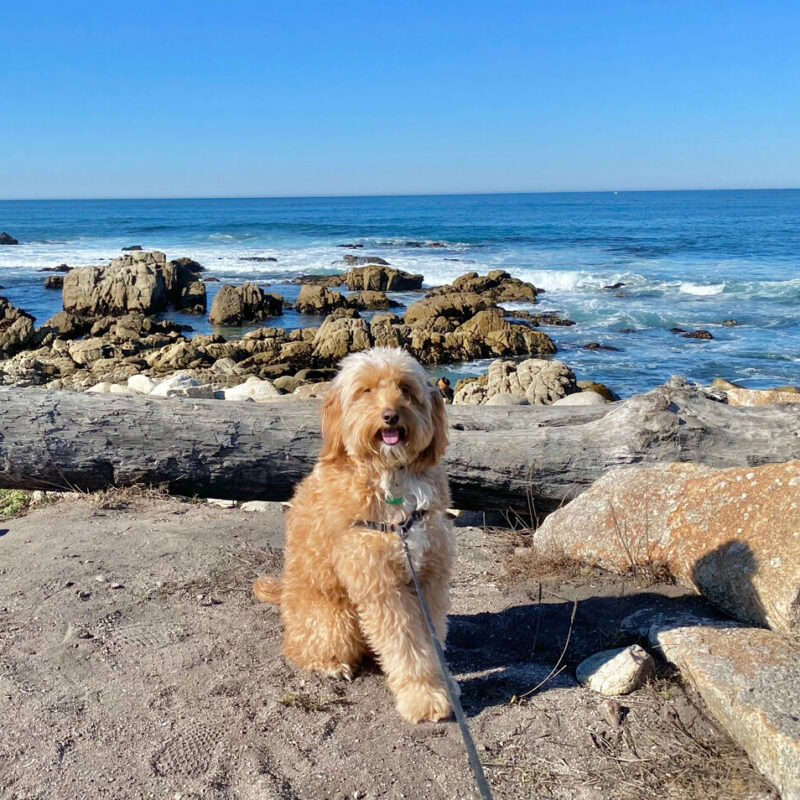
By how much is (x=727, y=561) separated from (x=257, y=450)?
3883 millimetres

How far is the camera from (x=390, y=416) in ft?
12.1

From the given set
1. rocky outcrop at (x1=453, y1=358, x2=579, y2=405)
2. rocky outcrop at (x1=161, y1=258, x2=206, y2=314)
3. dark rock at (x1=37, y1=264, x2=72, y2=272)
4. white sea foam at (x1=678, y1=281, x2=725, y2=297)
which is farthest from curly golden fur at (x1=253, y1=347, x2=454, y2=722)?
dark rock at (x1=37, y1=264, x2=72, y2=272)

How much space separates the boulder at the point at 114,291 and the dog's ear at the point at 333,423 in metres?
26.1

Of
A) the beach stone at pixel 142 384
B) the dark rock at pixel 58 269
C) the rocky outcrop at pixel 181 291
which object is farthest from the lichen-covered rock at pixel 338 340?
the dark rock at pixel 58 269

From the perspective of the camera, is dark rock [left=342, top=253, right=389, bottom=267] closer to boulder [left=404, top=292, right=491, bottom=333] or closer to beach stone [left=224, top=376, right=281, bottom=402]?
boulder [left=404, top=292, right=491, bottom=333]

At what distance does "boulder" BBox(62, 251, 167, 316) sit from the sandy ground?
78.4ft

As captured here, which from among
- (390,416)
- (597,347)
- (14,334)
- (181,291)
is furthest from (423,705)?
(181,291)

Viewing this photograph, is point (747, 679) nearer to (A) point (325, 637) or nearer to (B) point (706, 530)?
(B) point (706, 530)

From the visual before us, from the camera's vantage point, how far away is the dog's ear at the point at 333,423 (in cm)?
391

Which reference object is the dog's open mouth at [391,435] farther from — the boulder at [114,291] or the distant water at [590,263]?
the boulder at [114,291]

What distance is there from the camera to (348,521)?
3.96m

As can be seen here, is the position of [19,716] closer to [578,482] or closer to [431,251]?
[578,482]

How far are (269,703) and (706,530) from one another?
3.06 meters

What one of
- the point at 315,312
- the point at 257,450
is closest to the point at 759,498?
the point at 257,450
